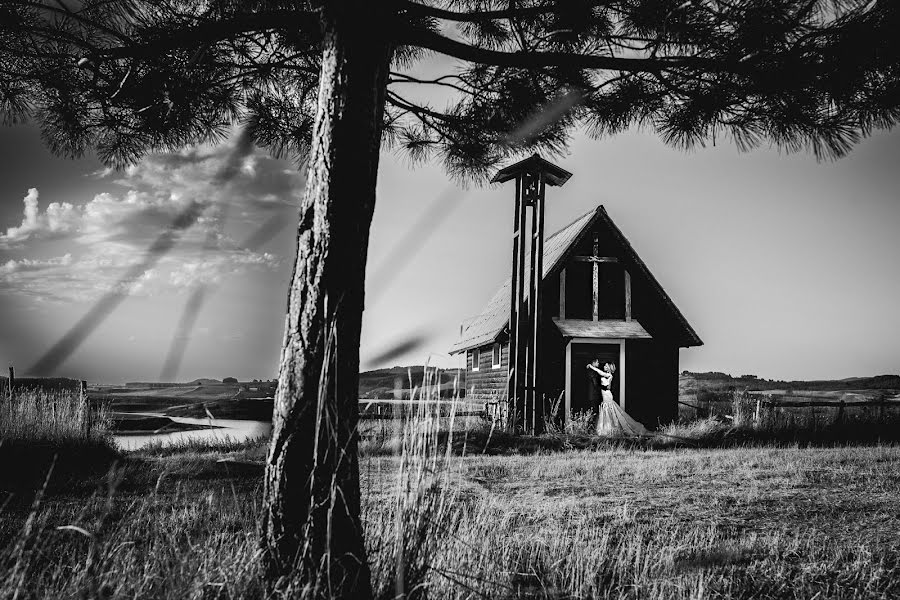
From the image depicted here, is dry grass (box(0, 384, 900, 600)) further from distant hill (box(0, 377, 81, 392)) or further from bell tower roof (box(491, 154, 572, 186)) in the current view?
bell tower roof (box(491, 154, 572, 186))

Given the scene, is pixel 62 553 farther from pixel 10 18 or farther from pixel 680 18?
pixel 680 18

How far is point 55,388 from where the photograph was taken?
10.1 m

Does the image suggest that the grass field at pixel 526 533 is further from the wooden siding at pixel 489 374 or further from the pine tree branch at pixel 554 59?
the wooden siding at pixel 489 374

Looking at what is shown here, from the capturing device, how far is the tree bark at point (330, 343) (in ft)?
8.15

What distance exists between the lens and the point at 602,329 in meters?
14.6

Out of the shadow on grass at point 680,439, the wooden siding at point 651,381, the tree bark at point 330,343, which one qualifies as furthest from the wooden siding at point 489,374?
the tree bark at point 330,343

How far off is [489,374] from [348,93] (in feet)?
51.1

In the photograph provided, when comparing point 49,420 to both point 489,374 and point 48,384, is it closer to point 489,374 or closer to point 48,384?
point 48,384

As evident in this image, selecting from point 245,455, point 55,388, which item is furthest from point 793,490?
point 55,388

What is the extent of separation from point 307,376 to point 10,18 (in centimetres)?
407

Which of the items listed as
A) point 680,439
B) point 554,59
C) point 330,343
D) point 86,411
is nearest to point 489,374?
point 680,439

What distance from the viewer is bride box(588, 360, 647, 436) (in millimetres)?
13336

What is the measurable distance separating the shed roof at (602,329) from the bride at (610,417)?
0.78m

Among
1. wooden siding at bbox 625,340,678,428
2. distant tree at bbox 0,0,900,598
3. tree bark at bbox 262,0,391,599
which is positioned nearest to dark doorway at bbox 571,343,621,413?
wooden siding at bbox 625,340,678,428
